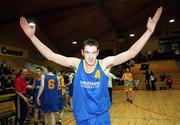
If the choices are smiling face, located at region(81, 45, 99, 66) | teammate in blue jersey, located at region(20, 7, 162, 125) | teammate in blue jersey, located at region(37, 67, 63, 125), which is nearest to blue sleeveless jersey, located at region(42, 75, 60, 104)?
teammate in blue jersey, located at region(37, 67, 63, 125)

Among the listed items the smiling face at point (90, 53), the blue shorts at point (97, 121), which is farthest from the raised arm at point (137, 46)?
the blue shorts at point (97, 121)

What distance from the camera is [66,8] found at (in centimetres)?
1844

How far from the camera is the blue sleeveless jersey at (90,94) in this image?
2982mm

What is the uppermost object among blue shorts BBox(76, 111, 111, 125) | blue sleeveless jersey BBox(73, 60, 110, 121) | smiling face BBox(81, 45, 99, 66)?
smiling face BBox(81, 45, 99, 66)

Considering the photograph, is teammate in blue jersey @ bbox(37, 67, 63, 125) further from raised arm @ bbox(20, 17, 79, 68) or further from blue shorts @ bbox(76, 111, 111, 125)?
blue shorts @ bbox(76, 111, 111, 125)

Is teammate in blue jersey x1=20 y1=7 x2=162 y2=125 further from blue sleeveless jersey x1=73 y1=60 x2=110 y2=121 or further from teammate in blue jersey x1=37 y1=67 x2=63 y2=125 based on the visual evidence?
teammate in blue jersey x1=37 y1=67 x2=63 y2=125

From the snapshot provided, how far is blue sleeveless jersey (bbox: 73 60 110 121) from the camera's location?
2982 mm

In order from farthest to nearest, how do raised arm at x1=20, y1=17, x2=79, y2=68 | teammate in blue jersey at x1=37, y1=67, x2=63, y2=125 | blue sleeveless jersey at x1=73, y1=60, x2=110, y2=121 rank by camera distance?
teammate in blue jersey at x1=37, y1=67, x2=63, y2=125, raised arm at x1=20, y1=17, x2=79, y2=68, blue sleeveless jersey at x1=73, y1=60, x2=110, y2=121

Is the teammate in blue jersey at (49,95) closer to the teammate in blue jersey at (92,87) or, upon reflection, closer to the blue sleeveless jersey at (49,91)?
the blue sleeveless jersey at (49,91)

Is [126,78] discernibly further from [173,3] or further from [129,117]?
[173,3]

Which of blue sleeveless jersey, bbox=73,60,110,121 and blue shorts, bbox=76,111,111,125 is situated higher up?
blue sleeveless jersey, bbox=73,60,110,121

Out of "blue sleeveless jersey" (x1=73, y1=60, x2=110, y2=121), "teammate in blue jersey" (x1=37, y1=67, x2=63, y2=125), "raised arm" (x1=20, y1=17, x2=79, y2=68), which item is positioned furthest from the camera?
"teammate in blue jersey" (x1=37, y1=67, x2=63, y2=125)

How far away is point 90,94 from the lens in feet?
9.81

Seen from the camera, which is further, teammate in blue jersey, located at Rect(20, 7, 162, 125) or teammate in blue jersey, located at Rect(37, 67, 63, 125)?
teammate in blue jersey, located at Rect(37, 67, 63, 125)
